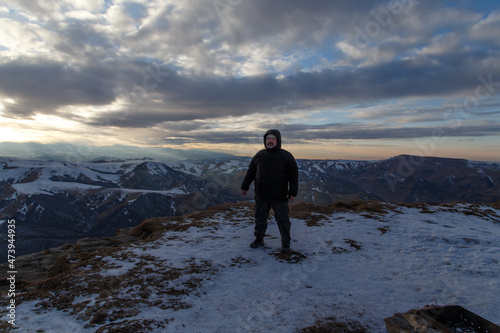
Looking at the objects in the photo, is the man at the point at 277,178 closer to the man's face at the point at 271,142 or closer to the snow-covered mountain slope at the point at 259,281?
the man's face at the point at 271,142

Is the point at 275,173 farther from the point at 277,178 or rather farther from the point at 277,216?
the point at 277,216

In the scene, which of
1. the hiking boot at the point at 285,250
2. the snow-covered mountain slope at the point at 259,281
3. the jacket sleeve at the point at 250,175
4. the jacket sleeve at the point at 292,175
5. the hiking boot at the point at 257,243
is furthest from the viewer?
the jacket sleeve at the point at 250,175

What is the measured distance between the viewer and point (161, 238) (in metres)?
9.41

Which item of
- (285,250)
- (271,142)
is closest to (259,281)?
(285,250)

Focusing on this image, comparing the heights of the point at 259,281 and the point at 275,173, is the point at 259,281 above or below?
below

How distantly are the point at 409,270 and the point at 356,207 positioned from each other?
29.2ft

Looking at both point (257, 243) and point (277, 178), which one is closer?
point (277, 178)

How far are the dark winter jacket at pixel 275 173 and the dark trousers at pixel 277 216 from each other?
224mm

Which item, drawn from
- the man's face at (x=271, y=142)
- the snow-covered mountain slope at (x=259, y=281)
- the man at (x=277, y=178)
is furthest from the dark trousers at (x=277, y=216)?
the man's face at (x=271, y=142)

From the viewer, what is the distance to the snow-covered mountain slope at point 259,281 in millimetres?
4316

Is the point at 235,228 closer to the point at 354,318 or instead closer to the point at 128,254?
the point at 128,254

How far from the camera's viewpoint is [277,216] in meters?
8.22

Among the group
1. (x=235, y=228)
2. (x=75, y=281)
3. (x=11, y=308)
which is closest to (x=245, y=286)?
(x=75, y=281)

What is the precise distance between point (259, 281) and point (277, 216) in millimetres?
2645
